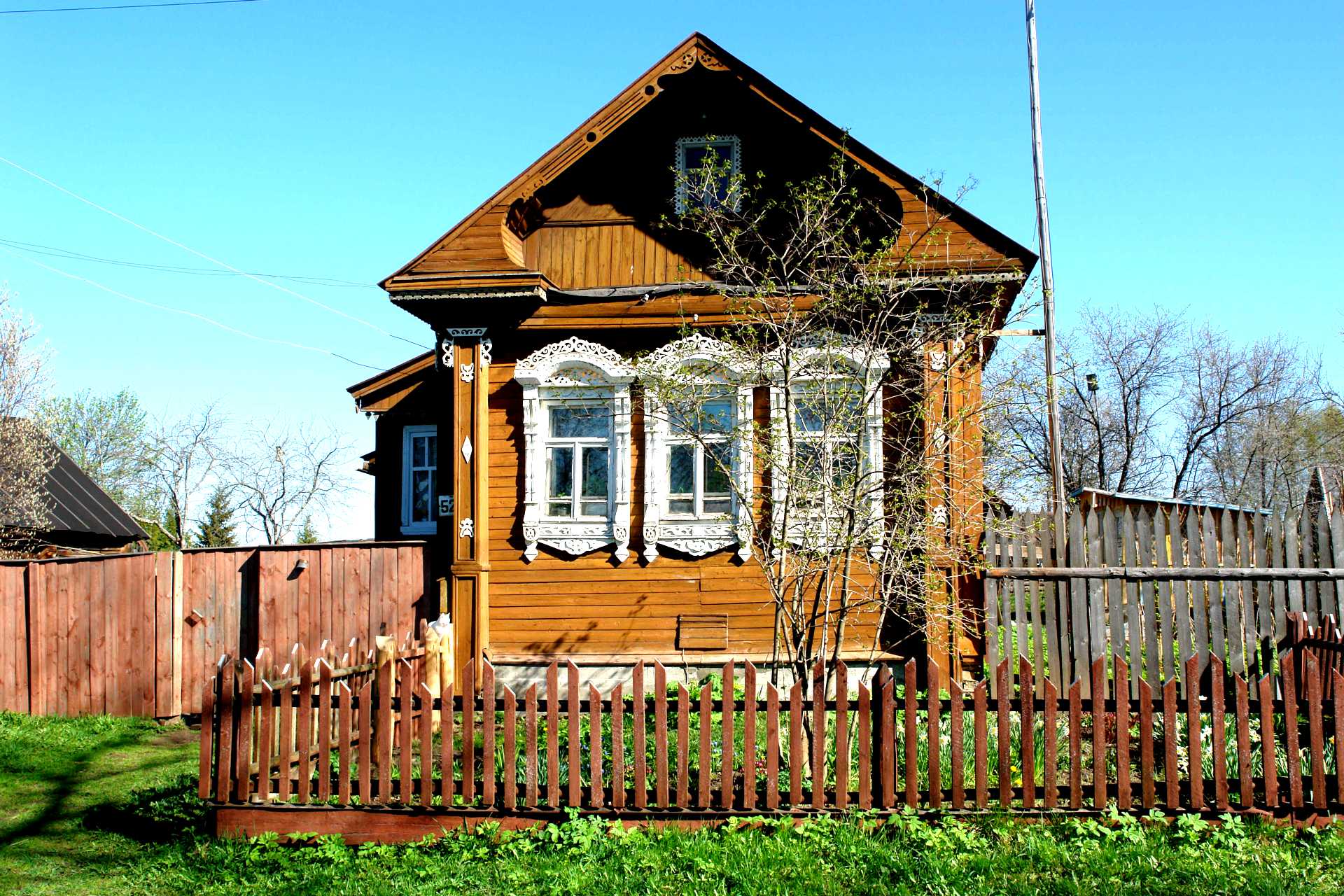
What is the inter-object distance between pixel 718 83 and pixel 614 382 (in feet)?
12.3

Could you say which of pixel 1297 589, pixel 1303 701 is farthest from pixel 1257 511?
pixel 1303 701

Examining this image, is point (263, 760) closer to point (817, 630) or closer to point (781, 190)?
point (817, 630)

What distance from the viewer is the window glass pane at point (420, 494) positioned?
17656mm

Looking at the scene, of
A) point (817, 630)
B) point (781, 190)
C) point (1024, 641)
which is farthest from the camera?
point (781, 190)

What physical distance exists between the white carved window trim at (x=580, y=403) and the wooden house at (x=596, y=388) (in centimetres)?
2

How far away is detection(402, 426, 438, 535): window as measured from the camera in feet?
57.8

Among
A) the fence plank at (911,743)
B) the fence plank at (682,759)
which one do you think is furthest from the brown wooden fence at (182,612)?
the fence plank at (911,743)

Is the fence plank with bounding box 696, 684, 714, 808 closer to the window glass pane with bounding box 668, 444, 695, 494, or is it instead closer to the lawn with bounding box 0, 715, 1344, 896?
the lawn with bounding box 0, 715, 1344, 896

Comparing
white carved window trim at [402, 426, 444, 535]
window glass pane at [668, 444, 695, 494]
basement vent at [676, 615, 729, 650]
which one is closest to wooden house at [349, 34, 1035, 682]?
basement vent at [676, 615, 729, 650]

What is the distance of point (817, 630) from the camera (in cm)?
1132

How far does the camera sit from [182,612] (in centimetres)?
1156

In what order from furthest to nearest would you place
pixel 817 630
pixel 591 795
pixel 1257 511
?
pixel 817 630
pixel 1257 511
pixel 591 795

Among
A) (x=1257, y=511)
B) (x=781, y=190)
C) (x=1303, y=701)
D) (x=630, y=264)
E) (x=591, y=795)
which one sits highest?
(x=781, y=190)

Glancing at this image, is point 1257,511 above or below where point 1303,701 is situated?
above
